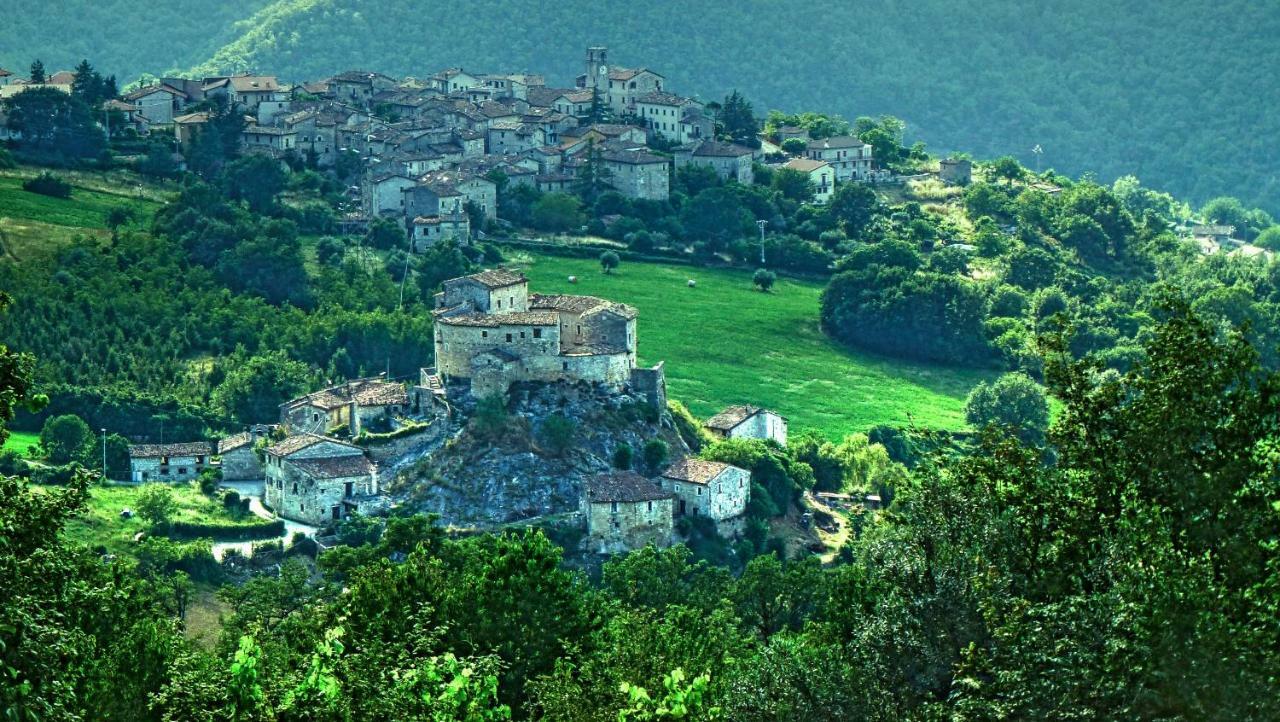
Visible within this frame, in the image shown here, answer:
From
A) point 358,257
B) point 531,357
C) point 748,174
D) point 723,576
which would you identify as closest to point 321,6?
point 748,174

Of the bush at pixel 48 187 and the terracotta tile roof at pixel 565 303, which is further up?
the bush at pixel 48 187

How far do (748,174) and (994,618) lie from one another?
92000mm

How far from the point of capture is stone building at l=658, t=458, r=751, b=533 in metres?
73.6

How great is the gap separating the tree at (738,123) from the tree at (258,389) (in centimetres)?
4966

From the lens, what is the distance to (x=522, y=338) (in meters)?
74.2

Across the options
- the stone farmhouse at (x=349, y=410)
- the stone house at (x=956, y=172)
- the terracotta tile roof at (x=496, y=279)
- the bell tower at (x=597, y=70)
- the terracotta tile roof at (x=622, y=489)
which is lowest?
the terracotta tile roof at (x=622, y=489)

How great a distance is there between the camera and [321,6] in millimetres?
195625

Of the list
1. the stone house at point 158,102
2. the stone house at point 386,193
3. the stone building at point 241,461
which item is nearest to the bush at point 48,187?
the stone house at point 386,193

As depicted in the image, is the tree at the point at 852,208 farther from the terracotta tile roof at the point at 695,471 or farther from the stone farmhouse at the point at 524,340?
the terracotta tile roof at the point at 695,471

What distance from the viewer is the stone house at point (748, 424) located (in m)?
82.3

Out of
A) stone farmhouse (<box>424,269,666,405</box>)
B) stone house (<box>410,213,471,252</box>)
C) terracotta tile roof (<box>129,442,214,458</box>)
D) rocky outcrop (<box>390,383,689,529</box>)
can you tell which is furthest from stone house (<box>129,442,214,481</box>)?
stone house (<box>410,213,471,252</box>)

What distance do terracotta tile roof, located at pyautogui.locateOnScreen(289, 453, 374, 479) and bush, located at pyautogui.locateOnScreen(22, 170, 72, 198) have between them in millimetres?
40786

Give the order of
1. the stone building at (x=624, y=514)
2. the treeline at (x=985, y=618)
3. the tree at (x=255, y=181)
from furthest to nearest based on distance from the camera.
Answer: the tree at (x=255, y=181)
the stone building at (x=624, y=514)
the treeline at (x=985, y=618)

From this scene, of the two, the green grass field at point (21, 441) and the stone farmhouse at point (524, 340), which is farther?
the green grass field at point (21, 441)
